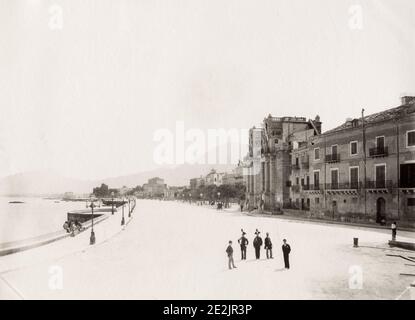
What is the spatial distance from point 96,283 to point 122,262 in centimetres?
364

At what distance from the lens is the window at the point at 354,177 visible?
1281 inches

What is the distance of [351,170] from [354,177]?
72 centimetres

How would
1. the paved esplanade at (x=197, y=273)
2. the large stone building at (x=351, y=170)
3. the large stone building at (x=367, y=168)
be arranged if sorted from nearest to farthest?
the paved esplanade at (x=197, y=273) → the large stone building at (x=367, y=168) → the large stone building at (x=351, y=170)

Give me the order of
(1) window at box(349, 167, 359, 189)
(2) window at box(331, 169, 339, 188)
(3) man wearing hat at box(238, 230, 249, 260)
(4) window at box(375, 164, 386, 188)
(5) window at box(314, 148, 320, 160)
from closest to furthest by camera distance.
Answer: (3) man wearing hat at box(238, 230, 249, 260)
(4) window at box(375, 164, 386, 188)
(1) window at box(349, 167, 359, 189)
(2) window at box(331, 169, 339, 188)
(5) window at box(314, 148, 320, 160)

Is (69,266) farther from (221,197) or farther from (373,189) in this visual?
(221,197)

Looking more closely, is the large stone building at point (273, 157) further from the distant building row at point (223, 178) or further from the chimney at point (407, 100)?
the distant building row at point (223, 178)

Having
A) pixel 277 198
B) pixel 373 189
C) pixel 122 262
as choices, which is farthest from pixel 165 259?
pixel 277 198

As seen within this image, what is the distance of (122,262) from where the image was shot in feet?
53.1

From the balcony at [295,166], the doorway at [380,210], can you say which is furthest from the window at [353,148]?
the balcony at [295,166]

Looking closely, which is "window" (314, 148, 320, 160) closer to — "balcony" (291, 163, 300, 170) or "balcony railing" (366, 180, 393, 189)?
"balcony" (291, 163, 300, 170)

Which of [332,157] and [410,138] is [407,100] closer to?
[410,138]

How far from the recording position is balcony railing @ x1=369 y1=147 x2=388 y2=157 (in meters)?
29.3

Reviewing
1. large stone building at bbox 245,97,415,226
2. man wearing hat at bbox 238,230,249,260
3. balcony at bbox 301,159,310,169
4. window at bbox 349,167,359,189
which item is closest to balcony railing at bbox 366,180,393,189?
large stone building at bbox 245,97,415,226

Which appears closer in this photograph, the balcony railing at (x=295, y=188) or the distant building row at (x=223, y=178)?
the balcony railing at (x=295, y=188)
